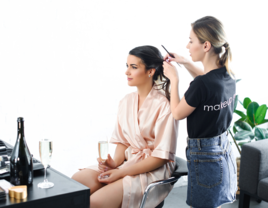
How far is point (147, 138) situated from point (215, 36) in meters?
0.73

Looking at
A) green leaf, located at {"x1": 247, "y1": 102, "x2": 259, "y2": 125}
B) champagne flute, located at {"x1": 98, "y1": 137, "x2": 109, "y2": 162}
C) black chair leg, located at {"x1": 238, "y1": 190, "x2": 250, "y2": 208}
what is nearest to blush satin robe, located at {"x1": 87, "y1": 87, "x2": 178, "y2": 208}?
champagne flute, located at {"x1": 98, "y1": 137, "x2": 109, "y2": 162}

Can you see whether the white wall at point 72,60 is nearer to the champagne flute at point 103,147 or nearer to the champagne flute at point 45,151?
the champagne flute at point 103,147

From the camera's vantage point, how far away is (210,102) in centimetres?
156

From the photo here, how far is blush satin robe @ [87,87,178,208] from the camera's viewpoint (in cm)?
166

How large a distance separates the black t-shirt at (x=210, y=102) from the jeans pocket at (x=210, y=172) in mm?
141

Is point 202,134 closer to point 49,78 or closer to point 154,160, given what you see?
point 154,160

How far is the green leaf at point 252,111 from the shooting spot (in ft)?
9.95

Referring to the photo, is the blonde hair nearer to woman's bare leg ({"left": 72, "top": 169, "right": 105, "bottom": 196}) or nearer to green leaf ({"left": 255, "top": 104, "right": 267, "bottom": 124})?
woman's bare leg ({"left": 72, "top": 169, "right": 105, "bottom": 196})

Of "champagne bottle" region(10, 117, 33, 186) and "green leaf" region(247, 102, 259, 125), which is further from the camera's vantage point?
"green leaf" region(247, 102, 259, 125)

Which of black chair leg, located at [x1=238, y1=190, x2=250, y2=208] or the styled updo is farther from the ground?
the styled updo

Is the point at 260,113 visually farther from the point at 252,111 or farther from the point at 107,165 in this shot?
the point at 107,165

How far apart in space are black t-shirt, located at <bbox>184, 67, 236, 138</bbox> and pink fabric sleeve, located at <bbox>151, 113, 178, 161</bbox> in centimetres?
14

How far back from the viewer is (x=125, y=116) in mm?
1954

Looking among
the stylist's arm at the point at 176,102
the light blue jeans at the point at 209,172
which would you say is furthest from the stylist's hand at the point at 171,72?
the light blue jeans at the point at 209,172
